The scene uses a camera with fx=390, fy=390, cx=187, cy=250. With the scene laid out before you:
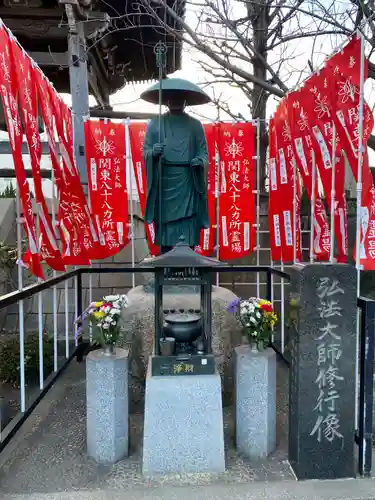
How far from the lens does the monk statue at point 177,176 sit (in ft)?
13.3

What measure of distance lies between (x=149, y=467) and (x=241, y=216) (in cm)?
443

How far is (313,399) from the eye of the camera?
9.55 ft

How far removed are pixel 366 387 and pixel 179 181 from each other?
2.62 meters

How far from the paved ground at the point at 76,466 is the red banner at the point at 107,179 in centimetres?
307

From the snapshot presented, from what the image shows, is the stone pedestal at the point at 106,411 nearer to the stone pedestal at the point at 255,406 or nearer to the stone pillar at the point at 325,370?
the stone pedestal at the point at 255,406

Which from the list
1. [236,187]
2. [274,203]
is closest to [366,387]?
[274,203]

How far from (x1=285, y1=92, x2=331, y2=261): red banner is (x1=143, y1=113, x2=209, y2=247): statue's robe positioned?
1.66 meters

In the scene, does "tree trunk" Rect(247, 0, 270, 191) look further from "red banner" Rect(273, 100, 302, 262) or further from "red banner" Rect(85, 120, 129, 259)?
"red banner" Rect(85, 120, 129, 259)

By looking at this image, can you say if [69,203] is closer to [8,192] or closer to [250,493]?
[8,192]

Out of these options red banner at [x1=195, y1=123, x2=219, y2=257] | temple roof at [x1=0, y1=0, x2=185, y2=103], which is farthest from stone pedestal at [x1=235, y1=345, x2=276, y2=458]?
temple roof at [x1=0, y1=0, x2=185, y2=103]

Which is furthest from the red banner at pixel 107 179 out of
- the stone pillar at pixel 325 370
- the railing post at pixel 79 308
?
the stone pillar at pixel 325 370

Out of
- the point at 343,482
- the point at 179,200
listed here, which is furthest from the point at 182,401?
the point at 179,200

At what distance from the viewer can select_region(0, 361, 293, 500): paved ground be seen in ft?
9.64

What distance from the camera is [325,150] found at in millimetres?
4707
